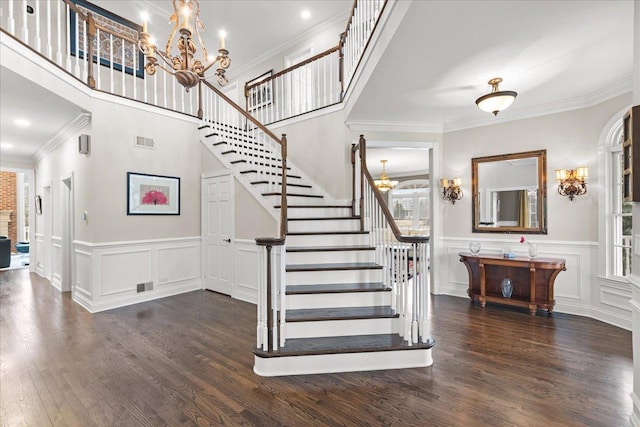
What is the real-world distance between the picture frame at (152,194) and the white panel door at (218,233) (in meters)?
0.50

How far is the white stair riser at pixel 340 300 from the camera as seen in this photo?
296 cm

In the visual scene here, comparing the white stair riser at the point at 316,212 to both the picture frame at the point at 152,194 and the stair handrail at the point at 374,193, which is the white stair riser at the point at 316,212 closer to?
the stair handrail at the point at 374,193

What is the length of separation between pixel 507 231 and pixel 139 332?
5075mm

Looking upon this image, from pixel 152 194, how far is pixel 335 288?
354 cm

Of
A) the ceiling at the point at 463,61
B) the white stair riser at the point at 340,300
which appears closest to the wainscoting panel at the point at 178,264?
the ceiling at the point at 463,61

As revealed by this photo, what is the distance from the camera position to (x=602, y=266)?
3680mm

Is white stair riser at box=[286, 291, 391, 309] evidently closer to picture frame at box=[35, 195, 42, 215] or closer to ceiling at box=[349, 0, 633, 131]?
ceiling at box=[349, 0, 633, 131]

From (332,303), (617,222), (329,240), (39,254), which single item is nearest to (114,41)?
(39,254)

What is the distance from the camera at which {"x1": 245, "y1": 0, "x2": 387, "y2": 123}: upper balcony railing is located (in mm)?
3635

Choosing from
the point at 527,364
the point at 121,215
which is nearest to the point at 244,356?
the point at 527,364

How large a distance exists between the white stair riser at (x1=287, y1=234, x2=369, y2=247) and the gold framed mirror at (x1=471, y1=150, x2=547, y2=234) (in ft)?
6.66

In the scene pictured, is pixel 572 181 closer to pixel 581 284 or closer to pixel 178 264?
pixel 581 284

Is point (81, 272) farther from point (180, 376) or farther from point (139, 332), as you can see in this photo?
point (180, 376)

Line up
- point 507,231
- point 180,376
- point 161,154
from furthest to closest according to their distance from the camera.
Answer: point 161,154, point 507,231, point 180,376
